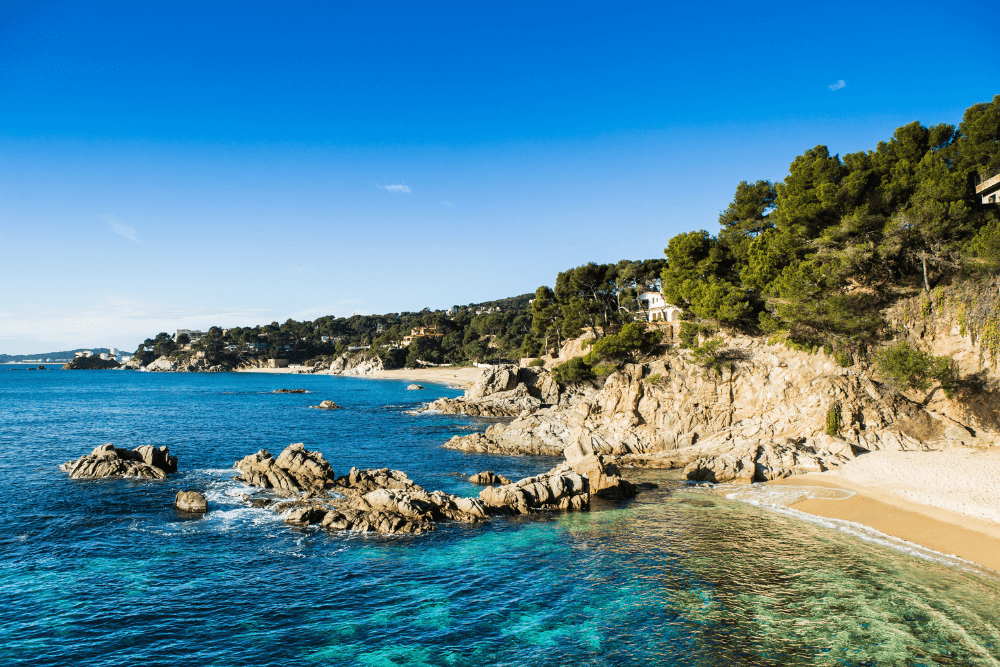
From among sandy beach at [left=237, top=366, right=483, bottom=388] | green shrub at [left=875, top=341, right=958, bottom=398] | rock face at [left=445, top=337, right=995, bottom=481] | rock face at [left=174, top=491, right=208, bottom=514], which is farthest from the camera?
sandy beach at [left=237, top=366, right=483, bottom=388]

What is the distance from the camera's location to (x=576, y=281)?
70062mm

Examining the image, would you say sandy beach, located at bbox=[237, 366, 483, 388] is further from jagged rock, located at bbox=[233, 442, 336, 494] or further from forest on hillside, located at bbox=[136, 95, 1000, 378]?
jagged rock, located at bbox=[233, 442, 336, 494]

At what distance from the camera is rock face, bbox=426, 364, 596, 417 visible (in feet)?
230

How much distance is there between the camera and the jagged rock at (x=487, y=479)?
32.4 meters

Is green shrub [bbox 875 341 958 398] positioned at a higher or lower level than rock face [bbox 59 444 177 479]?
higher

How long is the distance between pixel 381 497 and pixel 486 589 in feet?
30.1

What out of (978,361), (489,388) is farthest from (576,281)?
(978,361)

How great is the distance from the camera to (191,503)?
26.7 metres

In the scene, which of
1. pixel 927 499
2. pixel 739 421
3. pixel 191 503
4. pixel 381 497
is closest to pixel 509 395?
Result: pixel 739 421

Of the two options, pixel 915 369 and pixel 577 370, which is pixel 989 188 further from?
pixel 577 370

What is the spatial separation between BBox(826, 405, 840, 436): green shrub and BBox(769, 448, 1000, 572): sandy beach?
2.20 m

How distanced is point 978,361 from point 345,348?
172 m

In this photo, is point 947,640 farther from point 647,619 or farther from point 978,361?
point 978,361

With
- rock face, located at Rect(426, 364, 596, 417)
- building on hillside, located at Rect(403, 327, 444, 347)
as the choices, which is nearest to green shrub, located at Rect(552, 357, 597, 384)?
rock face, located at Rect(426, 364, 596, 417)
